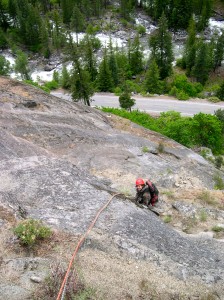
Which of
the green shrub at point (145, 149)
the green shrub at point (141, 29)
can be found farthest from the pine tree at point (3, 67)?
the green shrub at point (145, 149)

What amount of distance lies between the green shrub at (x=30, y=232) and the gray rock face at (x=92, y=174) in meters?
0.60

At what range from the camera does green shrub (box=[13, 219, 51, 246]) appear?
767 cm

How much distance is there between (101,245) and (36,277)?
1.93 meters

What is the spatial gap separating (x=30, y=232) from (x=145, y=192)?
191 inches

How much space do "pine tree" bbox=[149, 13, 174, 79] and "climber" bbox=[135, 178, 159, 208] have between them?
49.4 m

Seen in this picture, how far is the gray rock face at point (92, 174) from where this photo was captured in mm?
8594

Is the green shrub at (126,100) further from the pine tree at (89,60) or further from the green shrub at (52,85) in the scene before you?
the green shrub at (52,85)

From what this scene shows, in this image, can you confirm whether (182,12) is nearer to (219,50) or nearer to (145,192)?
(219,50)

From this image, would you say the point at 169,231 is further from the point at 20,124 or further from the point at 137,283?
the point at 20,124

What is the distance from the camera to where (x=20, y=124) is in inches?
581

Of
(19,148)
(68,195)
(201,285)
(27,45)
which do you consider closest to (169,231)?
(201,285)

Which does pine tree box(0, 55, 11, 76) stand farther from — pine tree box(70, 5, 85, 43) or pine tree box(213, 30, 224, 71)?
pine tree box(213, 30, 224, 71)

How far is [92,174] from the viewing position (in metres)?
13.2

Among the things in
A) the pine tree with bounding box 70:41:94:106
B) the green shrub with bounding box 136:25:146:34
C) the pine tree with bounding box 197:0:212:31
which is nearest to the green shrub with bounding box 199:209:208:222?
the pine tree with bounding box 70:41:94:106
